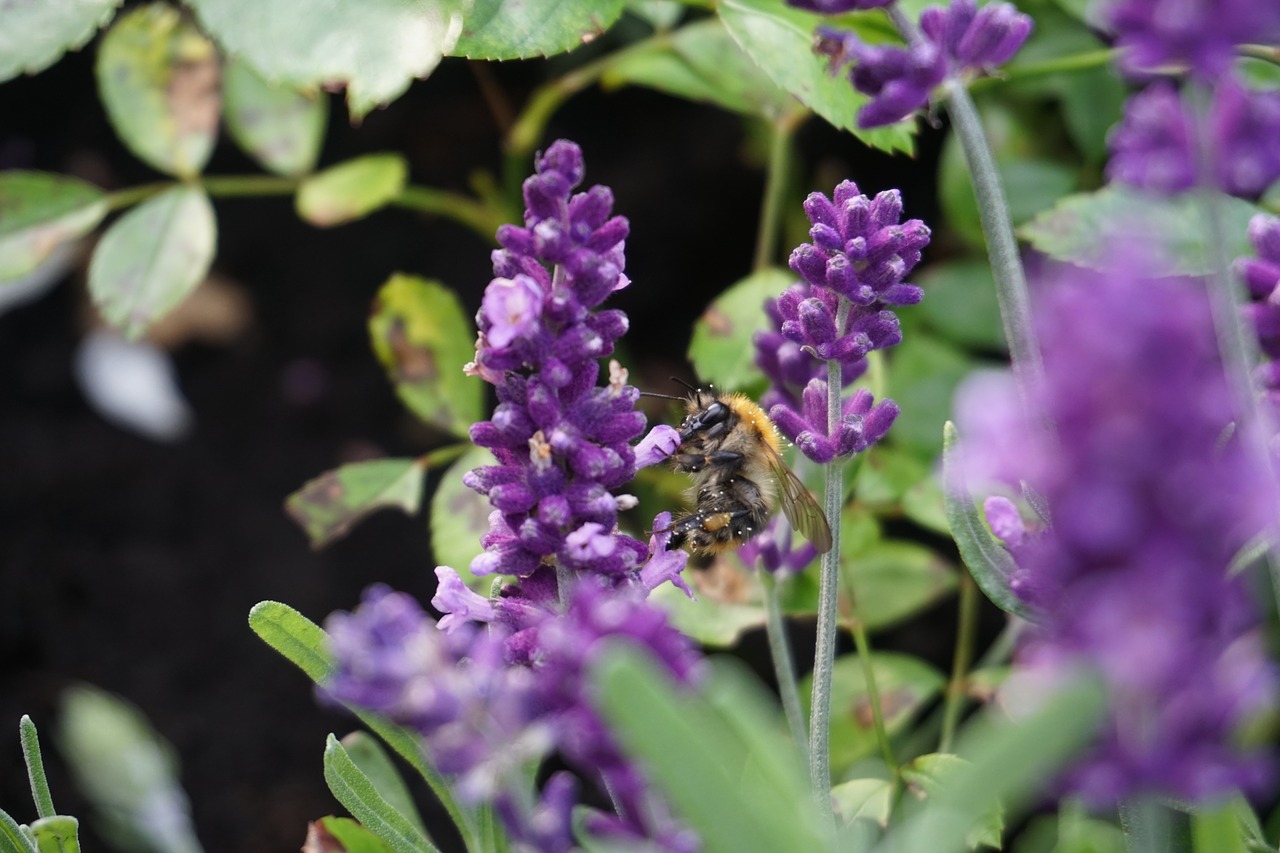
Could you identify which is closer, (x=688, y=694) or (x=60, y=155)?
(x=688, y=694)

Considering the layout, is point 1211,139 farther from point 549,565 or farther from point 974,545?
point 549,565

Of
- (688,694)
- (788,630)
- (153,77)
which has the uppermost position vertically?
(688,694)

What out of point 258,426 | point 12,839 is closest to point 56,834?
point 12,839

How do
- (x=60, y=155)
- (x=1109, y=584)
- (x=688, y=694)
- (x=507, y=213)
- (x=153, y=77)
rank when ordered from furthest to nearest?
(x=60, y=155) → (x=507, y=213) → (x=153, y=77) → (x=688, y=694) → (x=1109, y=584)

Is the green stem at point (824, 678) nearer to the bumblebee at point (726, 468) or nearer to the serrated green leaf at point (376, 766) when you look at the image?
the bumblebee at point (726, 468)

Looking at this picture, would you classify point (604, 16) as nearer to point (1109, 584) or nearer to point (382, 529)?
point (1109, 584)

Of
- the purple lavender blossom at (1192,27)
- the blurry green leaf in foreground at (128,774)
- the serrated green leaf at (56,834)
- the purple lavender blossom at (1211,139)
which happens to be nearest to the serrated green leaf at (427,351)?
the blurry green leaf in foreground at (128,774)

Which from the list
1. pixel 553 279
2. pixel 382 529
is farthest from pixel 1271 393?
pixel 382 529
